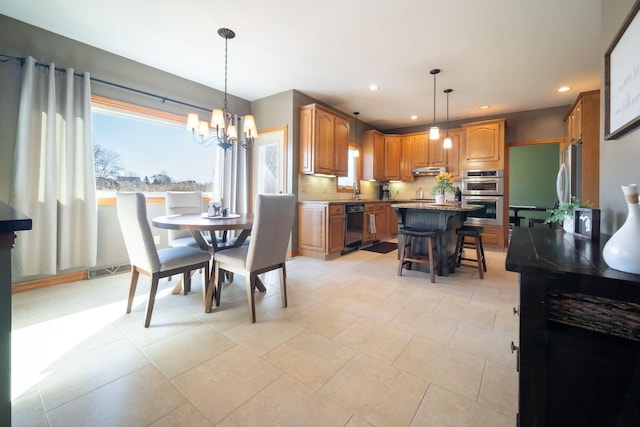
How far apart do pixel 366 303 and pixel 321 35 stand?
8.88 ft

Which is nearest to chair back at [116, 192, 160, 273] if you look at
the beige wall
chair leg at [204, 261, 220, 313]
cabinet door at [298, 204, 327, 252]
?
chair leg at [204, 261, 220, 313]

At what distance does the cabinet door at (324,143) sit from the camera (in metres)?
4.24

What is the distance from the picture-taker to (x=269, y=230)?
219 cm

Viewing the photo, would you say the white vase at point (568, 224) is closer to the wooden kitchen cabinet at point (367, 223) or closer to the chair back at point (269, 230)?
the chair back at point (269, 230)

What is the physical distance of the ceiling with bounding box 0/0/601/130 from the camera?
236 cm

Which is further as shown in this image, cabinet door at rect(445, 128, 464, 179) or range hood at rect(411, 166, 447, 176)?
range hood at rect(411, 166, 447, 176)

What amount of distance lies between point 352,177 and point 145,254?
4564 mm

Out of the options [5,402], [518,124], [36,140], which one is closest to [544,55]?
[518,124]

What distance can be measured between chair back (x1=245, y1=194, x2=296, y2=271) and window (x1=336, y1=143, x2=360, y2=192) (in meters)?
3.35

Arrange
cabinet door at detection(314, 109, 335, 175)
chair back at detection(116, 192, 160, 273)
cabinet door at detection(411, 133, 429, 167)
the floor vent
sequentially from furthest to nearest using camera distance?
cabinet door at detection(411, 133, 429, 167) → cabinet door at detection(314, 109, 335, 175) → the floor vent → chair back at detection(116, 192, 160, 273)

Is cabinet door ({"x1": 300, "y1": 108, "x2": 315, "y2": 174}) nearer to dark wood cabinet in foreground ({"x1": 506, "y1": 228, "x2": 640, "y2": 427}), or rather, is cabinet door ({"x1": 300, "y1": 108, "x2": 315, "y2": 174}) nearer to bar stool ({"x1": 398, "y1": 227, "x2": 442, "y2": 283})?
bar stool ({"x1": 398, "y1": 227, "x2": 442, "y2": 283})

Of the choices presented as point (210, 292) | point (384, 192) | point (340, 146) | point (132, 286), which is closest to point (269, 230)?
point (210, 292)

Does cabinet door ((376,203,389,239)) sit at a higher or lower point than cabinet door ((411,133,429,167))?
lower

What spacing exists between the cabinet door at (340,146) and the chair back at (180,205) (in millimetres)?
2330
